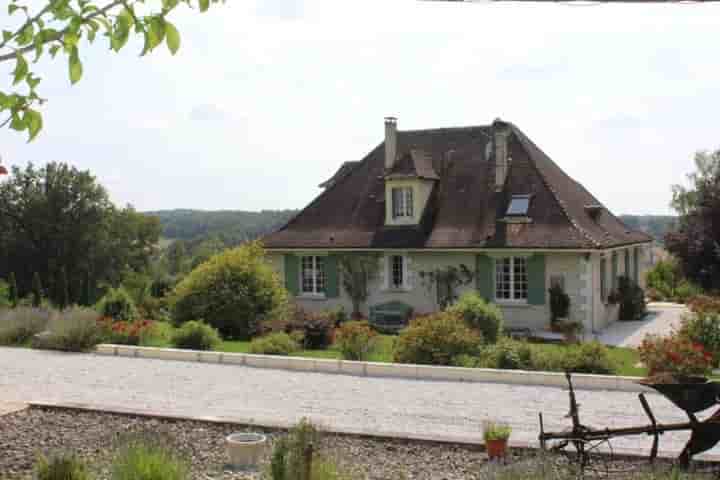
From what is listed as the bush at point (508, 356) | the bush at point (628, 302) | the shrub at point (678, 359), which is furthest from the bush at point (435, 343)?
the bush at point (628, 302)

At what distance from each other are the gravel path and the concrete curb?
0.09 meters

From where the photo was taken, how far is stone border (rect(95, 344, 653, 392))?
12297 millimetres

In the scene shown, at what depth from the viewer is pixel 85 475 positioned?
6.43 metres

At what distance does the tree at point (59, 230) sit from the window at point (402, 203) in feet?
96.5

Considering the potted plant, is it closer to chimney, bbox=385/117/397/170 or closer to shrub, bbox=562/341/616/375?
shrub, bbox=562/341/616/375

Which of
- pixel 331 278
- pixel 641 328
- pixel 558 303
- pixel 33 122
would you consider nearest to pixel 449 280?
pixel 558 303

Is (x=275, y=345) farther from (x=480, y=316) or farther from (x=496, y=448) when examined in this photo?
(x=496, y=448)

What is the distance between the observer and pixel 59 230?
50469mm

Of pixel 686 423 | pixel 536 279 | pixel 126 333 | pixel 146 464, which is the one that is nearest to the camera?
pixel 146 464

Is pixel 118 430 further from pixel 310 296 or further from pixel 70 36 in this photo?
pixel 310 296

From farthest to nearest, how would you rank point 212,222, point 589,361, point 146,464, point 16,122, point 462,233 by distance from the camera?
point 212,222
point 462,233
point 589,361
point 146,464
point 16,122

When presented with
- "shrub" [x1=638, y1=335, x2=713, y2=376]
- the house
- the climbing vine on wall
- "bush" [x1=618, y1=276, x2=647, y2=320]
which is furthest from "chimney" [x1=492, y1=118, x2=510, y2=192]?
"shrub" [x1=638, y1=335, x2=713, y2=376]

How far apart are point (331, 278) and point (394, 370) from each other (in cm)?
1134

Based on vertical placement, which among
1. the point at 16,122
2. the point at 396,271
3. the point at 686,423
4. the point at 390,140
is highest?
the point at 390,140
